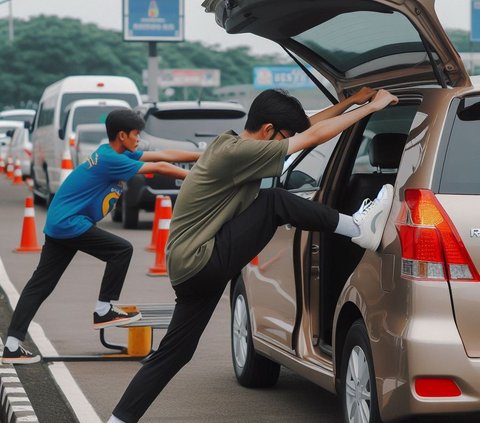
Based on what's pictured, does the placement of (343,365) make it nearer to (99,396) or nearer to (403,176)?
(403,176)

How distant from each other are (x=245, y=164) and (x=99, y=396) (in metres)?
2.39

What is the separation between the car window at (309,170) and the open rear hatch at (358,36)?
13.0 inches

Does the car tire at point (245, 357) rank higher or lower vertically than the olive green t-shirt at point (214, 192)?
lower

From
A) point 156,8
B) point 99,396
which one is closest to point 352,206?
point 99,396

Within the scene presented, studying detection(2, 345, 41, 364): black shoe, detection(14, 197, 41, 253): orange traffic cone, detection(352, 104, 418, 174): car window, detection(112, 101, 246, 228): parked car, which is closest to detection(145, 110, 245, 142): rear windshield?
detection(112, 101, 246, 228): parked car

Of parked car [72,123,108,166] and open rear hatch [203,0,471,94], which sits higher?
open rear hatch [203,0,471,94]

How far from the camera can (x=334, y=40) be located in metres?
6.89

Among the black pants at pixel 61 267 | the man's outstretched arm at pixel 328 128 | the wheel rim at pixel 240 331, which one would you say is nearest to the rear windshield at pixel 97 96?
the black pants at pixel 61 267

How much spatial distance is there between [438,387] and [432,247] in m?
0.51

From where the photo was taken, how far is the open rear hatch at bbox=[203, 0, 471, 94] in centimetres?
564

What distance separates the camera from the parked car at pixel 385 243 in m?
5.20

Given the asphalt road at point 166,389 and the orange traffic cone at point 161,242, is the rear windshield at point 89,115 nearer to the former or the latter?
the orange traffic cone at point 161,242

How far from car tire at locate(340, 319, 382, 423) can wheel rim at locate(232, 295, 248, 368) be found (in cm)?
196

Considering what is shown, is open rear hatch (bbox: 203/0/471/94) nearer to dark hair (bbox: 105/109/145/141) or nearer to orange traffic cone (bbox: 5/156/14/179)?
dark hair (bbox: 105/109/145/141)
